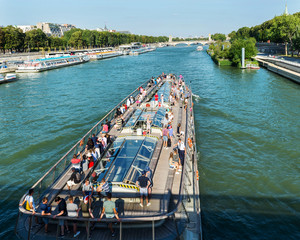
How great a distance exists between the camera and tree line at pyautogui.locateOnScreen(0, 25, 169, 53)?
339ft

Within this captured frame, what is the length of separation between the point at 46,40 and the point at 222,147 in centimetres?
12898

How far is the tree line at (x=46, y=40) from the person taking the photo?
103 meters

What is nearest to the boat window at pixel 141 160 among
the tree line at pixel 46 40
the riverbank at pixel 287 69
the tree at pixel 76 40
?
the riverbank at pixel 287 69

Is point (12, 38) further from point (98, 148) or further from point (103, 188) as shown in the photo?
point (103, 188)

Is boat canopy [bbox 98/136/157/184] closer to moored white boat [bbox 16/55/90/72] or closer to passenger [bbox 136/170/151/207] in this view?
passenger [bbox 136/170/151/207]

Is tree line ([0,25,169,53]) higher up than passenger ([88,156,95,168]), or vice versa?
tree line ([0,25,169,53])

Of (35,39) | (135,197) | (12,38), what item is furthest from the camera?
(35,39)

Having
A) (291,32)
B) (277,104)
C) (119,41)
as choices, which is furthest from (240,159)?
(119,41)

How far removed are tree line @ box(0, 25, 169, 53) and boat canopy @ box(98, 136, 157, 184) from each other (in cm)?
10427

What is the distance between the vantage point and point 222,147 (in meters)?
20.4

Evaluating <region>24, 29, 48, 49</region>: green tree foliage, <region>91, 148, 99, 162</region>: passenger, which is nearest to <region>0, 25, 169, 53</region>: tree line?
<region>24, 29, 48, 49</region>: green tree foliage

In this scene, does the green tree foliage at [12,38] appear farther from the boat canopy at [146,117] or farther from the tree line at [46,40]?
the boat canopy at [146,117]

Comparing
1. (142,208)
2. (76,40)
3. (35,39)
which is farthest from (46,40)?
(142,208)

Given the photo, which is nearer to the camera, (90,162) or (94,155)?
(90,162)
